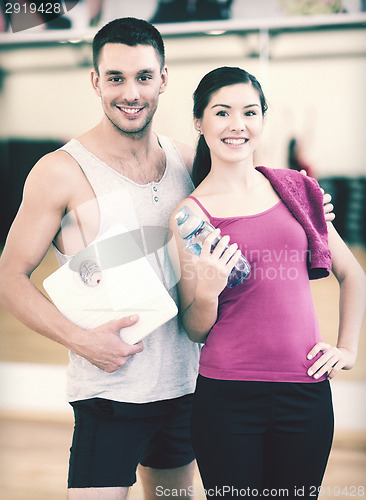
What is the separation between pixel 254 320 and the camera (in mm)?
1052

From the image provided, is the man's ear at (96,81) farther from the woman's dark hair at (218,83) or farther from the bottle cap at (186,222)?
the bottle cap at (186,222)

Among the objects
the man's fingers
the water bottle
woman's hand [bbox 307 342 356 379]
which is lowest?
woman's hand [bbox 307 342 356 379]

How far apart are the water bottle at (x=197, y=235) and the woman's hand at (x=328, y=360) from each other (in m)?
0.21

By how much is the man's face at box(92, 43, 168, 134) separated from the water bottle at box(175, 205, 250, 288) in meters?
0.27

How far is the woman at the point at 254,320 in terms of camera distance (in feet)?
3.36

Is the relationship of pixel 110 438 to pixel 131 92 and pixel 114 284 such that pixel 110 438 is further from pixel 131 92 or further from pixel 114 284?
A: pixel 131 92

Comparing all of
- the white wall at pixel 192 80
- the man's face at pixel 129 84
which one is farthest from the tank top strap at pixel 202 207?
the white wall at pixel 192 80

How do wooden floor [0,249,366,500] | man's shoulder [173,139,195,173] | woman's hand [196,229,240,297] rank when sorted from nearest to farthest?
woman's hand [196,229,240,297], man's shoulder [173,139,195,173], wooden floor [0,249,366,500]

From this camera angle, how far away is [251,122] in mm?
1102

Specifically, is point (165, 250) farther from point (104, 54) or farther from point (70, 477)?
point (70, 477)

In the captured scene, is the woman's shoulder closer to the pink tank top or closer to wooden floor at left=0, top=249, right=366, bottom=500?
the pink tank top

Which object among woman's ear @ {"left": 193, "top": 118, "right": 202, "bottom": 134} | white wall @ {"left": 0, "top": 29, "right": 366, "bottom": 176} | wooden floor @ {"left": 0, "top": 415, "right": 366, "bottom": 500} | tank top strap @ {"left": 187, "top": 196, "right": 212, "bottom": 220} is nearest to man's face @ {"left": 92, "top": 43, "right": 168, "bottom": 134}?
woman's ear @ {"left": 193, "top": 118, "right": 202, "bottom": 134}

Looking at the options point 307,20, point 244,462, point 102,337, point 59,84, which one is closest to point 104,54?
point 102,337

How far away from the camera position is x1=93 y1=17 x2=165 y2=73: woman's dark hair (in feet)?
3.88
